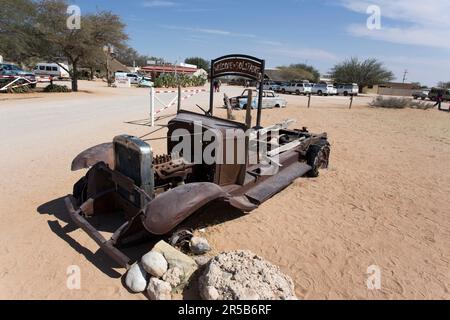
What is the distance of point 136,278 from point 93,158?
7.09 ft

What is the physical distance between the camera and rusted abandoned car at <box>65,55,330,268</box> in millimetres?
3434

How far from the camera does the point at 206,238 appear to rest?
4223mm

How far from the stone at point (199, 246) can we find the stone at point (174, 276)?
497 mm

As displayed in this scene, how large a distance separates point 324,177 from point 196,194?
4.21m

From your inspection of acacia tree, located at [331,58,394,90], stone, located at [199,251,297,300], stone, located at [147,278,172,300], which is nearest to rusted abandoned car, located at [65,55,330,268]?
stone, located at [147,278,172,300]

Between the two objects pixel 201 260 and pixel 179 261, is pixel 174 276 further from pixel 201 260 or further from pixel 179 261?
pixel 201 260

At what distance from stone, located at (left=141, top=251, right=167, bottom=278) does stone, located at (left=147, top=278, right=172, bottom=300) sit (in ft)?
0.28

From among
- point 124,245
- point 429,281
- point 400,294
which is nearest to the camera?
point 400,294

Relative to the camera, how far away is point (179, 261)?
3410 millimetres

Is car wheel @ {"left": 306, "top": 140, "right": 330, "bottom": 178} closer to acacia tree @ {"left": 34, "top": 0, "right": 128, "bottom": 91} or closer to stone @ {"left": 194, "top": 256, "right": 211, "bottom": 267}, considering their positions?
stone @ {"left": 194, "top": 256, "right": 211, "bottom": 267}

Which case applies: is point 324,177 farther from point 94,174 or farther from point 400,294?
point 94,174

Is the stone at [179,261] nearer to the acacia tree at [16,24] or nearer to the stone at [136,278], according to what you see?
the stone at [136,278]
